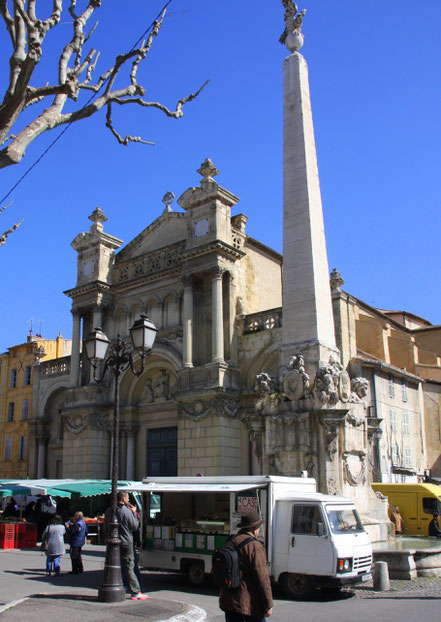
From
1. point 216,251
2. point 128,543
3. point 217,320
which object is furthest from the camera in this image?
point 216,251

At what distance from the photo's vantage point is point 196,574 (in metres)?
12.6

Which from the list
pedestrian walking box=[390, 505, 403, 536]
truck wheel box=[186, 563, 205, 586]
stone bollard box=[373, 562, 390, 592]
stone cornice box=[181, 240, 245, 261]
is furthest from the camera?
stone cornice box=[181, 240, 245, 261]

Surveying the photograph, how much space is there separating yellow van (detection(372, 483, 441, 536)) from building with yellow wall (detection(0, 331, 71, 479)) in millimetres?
20728

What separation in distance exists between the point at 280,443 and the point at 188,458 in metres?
10.3

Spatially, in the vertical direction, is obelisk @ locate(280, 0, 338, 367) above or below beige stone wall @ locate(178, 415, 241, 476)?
above

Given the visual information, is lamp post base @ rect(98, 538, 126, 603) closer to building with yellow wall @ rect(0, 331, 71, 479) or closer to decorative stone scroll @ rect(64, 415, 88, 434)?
decorative stone scroll @ rect(64, 415, 88, 434)

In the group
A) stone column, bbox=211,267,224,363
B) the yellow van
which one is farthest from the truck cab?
stone column, bbox=211,267,224,363

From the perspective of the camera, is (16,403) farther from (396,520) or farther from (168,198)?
(396,520)

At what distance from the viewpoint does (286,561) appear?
1143 cm

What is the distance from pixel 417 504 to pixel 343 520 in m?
A: 11.2

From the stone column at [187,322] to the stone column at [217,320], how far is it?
104 centimetres

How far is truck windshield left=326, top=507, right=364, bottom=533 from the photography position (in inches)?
449

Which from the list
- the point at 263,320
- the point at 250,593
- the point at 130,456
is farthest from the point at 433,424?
the point at 250,593

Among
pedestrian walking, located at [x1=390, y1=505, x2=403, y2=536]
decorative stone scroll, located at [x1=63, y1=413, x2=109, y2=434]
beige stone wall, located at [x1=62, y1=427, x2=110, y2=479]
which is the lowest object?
pedestrian walking, located at [x1=390, y1=505, x2=403, y2=536]
